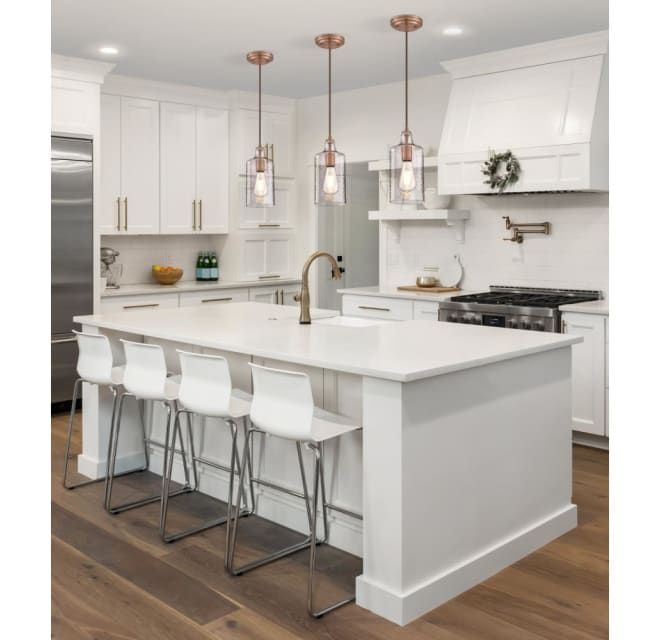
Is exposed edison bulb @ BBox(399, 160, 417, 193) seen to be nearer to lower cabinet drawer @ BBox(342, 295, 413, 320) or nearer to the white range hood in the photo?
the white range hood

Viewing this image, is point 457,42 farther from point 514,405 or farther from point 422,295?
point 514,405

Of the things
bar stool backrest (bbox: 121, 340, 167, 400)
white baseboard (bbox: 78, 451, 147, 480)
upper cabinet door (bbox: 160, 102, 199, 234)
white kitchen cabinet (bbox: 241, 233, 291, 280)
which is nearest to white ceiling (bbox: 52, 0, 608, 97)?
upper cabinet door (bbox: 160, 102, 199, 234)

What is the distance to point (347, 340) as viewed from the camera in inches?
131

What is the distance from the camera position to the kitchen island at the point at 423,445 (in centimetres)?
266

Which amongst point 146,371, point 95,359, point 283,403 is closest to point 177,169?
point 95,359

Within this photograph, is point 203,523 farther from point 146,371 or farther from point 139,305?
point 139,305

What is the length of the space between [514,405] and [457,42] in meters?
2.92

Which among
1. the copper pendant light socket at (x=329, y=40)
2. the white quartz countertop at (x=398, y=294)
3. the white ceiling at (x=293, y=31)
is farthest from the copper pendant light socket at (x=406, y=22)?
the white quartz countertop at (x=398, y=294)

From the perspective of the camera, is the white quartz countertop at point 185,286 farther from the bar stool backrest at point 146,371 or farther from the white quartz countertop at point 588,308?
the white quartz countertop at point 588,308

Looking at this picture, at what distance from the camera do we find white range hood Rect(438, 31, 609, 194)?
476cm

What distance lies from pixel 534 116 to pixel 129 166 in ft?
10.7

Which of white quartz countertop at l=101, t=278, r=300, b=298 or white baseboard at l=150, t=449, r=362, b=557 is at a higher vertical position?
white quartz countertop at l=101, t=278, r=300, b=298

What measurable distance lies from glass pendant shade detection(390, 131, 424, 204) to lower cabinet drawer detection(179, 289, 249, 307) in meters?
3.08
